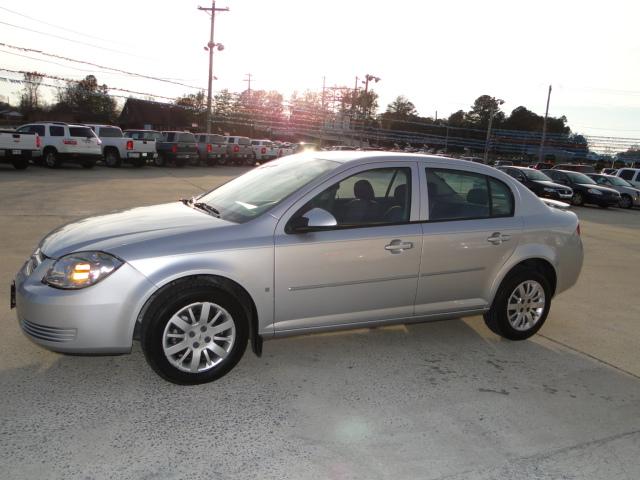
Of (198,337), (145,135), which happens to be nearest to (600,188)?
(145,135)

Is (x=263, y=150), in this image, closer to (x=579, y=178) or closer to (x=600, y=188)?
(x=579, y=178)

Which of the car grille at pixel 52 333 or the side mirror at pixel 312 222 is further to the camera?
the side mirror at pixel 312 222

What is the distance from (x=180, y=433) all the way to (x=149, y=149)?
24039 millimetres

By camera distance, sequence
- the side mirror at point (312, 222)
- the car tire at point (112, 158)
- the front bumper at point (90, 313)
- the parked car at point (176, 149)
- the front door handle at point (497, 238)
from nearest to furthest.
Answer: the front bumper at point (90, 313)
the side mirror at point (312, 222)
the front door handle at point (497, 238)
the car tire at point (112, 158)
the parked car at point (176, 149)

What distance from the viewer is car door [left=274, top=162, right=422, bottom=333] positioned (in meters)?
3.87

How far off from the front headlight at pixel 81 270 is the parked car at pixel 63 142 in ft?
67.4

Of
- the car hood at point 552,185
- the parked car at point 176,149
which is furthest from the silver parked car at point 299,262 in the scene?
the parked car at point 176,149

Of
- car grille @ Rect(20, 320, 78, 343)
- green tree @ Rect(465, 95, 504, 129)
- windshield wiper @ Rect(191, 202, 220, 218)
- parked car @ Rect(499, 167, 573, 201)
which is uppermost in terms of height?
green tree @ Rect(465, 95, 504, 129)

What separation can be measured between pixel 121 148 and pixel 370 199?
909 inches

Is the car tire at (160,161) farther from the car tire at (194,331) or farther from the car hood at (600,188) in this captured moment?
the car tire at (194,331)

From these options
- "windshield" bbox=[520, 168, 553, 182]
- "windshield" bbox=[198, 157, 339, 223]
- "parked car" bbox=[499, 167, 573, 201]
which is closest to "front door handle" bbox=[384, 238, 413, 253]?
"windshield" bbox=[198, 157, 339, 223]

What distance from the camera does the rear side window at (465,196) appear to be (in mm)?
4473

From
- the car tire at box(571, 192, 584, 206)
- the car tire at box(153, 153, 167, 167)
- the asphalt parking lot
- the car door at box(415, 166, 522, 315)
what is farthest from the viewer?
the car tire at box(153, 153, 167, 167)

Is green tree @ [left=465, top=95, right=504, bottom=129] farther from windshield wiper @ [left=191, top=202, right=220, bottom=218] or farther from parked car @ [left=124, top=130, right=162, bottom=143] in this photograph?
windshield wiper @ [left=191, top=202, right=220, bottom=218]
